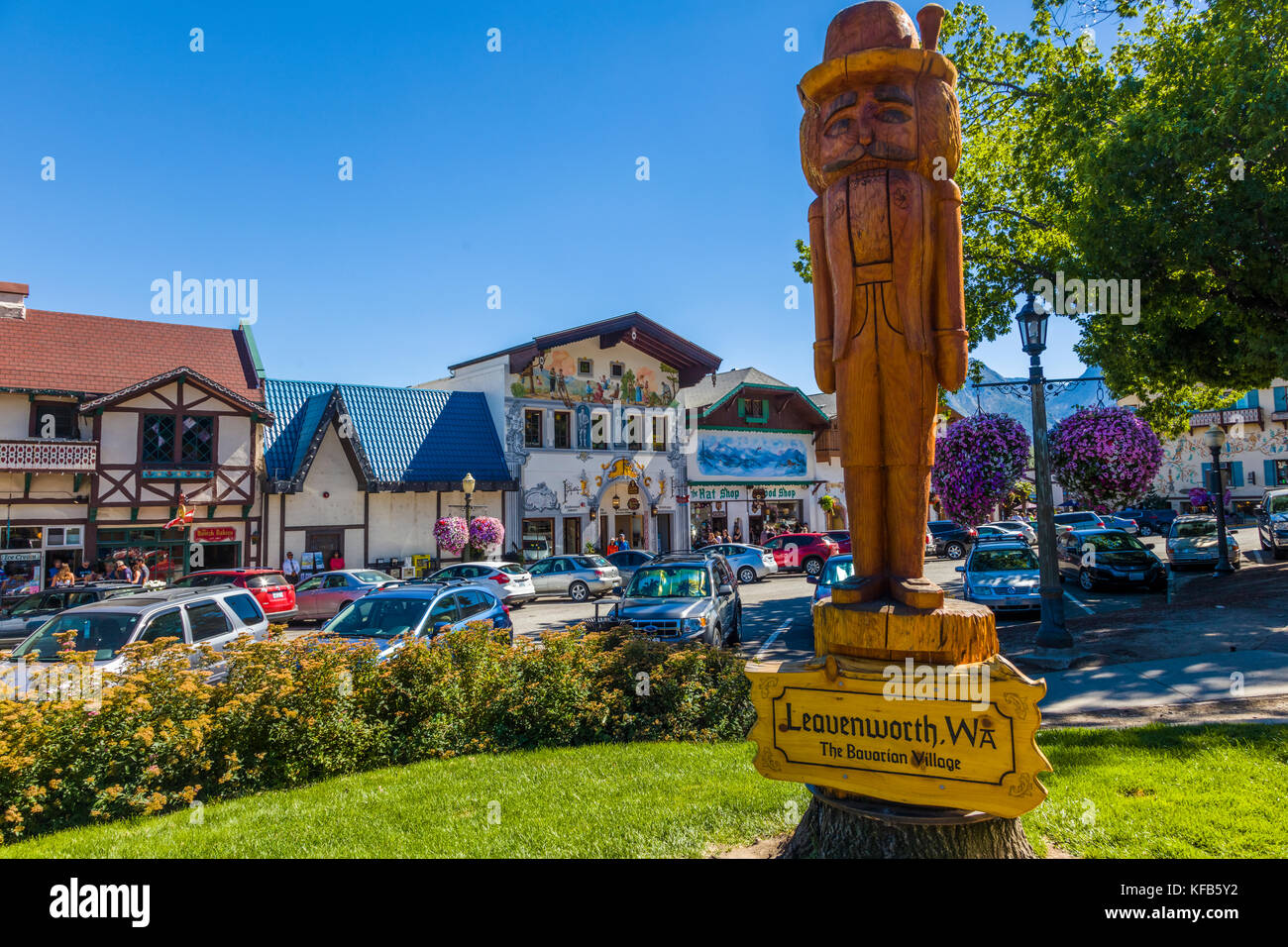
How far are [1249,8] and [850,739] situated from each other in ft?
50.8

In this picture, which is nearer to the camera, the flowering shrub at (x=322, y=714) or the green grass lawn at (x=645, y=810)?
the green grass lawn at (x=645, y=810)

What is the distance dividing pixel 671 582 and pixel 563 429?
20.2 meters

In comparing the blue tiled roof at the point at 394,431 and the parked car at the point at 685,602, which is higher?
the blue tiled roof at the point at 394,431

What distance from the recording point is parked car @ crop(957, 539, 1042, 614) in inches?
586

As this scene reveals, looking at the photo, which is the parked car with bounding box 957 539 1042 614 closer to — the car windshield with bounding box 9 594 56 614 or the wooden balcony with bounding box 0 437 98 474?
the car windshield with bounding box 9 594 56 614

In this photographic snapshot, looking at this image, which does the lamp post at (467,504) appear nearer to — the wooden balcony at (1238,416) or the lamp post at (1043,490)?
the lamp post at (1043,490)

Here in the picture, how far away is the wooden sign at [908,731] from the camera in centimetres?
312

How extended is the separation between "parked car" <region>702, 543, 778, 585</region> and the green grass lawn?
20487 mm

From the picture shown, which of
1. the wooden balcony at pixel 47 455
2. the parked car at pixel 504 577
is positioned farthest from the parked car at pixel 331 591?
the wooden balcony at pixel 47 455

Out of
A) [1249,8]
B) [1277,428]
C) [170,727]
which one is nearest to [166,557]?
[170,727]

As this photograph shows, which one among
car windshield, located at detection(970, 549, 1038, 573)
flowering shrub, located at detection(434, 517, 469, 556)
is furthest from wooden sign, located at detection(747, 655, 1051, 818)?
flowering shrub, located at detection(434, 517, 469, 556)

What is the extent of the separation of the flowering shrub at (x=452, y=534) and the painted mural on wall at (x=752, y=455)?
13364 millimetres

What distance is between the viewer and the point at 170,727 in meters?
6.02
